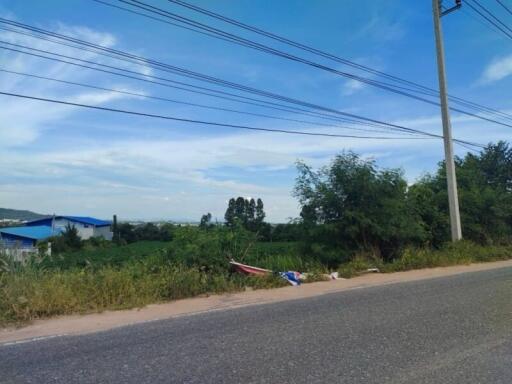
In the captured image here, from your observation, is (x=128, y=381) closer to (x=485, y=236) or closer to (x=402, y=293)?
(x=402, y=293)

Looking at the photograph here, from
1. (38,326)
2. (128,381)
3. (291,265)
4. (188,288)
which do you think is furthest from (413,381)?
(291,265)

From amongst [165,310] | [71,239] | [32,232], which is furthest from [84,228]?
[165,310]

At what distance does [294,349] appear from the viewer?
5094 millimetres

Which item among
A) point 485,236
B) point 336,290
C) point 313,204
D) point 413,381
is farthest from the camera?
point 485,236

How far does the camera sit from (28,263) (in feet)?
27.8

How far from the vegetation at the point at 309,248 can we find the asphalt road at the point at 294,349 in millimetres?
2057

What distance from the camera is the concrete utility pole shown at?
1930 cm

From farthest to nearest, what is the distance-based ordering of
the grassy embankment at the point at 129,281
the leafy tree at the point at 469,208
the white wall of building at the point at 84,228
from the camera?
the white wall of building at the point at 84,228 < the leafy tree at the point at 469,208 < the grassy embankment at the point at 129,281

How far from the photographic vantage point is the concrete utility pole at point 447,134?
19.3m

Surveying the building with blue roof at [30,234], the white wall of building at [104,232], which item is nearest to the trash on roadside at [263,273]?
the building with blue roof at [30,234]

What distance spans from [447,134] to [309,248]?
29.2 feet

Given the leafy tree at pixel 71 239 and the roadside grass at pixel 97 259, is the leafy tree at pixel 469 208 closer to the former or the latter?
the roadside grass at pixel 97 259

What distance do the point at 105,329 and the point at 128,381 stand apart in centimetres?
244

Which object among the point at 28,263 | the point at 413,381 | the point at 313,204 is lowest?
the point at 413,381
